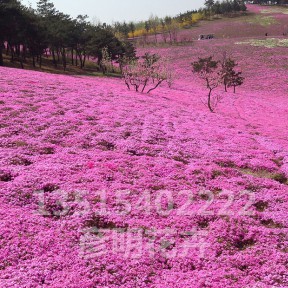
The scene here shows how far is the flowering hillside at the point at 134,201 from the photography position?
32.7ft

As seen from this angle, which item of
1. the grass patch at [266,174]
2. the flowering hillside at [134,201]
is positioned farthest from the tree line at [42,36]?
the grass patch at [266,174]

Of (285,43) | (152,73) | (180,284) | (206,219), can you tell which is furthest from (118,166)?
(285,43)

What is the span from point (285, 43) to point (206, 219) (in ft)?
377

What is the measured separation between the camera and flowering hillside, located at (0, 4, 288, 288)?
995 centimetres

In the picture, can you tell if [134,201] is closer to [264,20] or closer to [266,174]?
[266,174]

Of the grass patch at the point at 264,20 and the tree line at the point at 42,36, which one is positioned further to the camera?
the grass patch at the point at 264,20

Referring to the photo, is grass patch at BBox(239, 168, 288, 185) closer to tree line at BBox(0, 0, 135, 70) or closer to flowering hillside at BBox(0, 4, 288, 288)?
flowering hillside at BBox(0, 4, 288, 288)

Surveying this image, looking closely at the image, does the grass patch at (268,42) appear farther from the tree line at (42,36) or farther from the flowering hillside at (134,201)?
the flowering hillside at (134,201)

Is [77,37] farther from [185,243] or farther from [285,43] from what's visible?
[185,243]

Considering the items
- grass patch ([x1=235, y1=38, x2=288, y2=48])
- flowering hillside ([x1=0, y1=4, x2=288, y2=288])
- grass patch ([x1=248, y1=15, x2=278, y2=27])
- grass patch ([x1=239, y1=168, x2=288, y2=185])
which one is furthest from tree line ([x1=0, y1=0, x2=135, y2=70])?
grass patch ([x1=248, y1=15, x2=278, y2=27])

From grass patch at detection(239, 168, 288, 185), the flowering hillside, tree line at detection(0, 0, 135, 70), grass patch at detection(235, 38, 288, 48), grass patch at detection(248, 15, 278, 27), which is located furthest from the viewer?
grass patch at detection(248, 15, 278, 27)

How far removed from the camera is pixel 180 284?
948cm

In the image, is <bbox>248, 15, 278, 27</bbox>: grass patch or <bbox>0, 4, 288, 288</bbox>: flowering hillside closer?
<bbox>0, 4, 288, 288</bbox>: flowering hillside

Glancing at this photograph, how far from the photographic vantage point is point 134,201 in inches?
548
